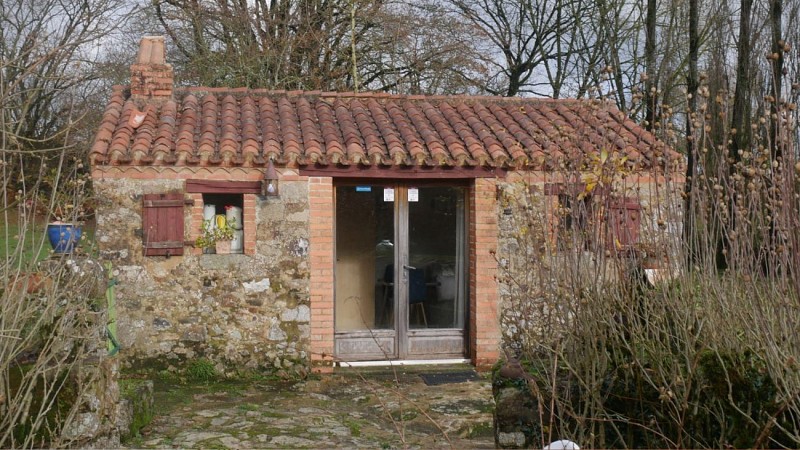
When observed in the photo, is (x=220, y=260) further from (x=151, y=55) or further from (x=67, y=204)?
(x=151, y=55)

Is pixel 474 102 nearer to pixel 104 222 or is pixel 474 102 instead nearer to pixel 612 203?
pixel 104 222

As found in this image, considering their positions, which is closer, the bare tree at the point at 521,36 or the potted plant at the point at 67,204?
the potted plant at the point at 67,204

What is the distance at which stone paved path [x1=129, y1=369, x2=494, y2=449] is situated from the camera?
633 centimetres

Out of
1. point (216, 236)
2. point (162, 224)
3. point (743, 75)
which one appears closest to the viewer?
point (162, 224)

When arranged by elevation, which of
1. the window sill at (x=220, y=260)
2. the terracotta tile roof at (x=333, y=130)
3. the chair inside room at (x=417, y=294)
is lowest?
the chair inside room at (x=417, y=294)

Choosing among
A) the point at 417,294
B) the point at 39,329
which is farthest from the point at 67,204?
the point at 417,294

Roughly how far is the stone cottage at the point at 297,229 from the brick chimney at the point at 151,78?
2 cm

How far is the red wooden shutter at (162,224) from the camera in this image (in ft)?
27.7

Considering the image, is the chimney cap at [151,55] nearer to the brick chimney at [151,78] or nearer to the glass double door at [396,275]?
the brick chimney at [151,78]

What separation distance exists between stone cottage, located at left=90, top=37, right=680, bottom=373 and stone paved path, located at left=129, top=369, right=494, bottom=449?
59cm

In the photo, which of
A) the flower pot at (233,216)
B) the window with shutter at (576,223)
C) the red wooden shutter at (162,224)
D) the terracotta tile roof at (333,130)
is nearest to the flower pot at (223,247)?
the flower pot at (233,216)

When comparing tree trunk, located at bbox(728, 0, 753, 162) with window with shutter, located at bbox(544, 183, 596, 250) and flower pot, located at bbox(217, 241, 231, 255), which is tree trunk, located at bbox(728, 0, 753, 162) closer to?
flower pot, located at bbox(217, 241, 231, 255)

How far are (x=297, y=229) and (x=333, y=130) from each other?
147cm

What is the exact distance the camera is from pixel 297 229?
8812mm
